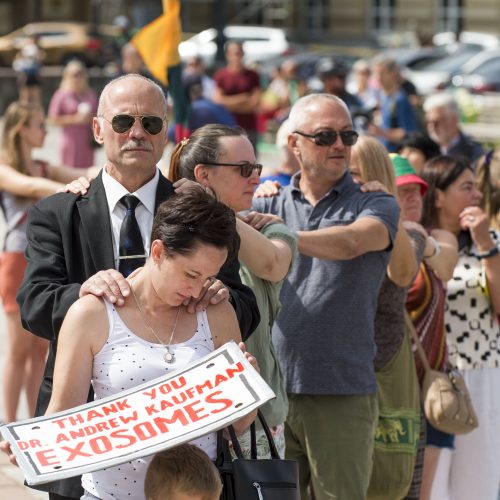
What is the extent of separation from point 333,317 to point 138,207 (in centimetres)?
135

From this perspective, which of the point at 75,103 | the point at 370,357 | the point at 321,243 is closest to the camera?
the point at 321,243

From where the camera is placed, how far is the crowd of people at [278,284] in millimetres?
3348

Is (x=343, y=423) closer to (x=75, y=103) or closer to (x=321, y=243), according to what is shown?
(x=321, y=243)

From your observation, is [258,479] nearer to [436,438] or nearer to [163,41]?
[436,438]

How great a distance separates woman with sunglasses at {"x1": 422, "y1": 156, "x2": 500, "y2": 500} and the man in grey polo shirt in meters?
1.16

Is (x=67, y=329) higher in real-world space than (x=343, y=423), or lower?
higher

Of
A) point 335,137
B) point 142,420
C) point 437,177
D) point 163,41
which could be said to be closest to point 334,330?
point 335,137

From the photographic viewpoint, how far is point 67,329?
333 cm

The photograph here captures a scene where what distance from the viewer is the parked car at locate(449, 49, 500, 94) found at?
30527 millimetres

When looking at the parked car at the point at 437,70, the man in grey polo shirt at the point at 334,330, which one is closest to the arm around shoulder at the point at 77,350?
the man in grey polo shirt at the point at 334,330

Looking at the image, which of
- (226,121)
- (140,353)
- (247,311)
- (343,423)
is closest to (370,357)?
(343,423)

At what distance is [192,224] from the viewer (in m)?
3.25

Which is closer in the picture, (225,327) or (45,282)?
(225,327)

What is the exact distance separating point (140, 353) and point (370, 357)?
5.99 ft
